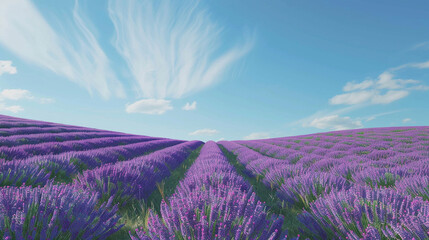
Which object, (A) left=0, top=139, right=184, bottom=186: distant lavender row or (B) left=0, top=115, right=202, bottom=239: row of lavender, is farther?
(A) left=0, top=139, right=184, bottom=186: distant lavender row

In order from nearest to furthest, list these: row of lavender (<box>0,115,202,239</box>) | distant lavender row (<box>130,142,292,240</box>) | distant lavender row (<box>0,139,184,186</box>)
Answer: distant lavender row (<box>130,142,292,240</box>) → row of lavender (<box>0,115,202,239</box>) → distant lavender row (<box>0,139,184,186</box>)

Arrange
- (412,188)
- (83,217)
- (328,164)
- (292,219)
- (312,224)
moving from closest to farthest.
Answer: (83,217) → (312,224) → (292,219) → (412,188) → (328,164)

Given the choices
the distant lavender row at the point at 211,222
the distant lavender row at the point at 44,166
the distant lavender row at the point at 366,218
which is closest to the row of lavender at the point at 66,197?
the distant lavender row at the point at 44,166

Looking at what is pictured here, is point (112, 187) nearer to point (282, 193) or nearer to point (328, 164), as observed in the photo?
point (282, 193)

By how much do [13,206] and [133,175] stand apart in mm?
1531

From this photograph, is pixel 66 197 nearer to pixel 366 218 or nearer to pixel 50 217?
pixel 50 217

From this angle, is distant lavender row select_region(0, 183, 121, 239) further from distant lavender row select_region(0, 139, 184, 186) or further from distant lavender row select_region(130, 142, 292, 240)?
distant lavender row select_region(0, 139, 184, 186)

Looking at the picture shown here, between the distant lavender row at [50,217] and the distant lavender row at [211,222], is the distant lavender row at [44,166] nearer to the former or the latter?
the distant lavender row at [50,217]

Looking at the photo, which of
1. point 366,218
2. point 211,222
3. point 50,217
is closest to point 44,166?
point 50,217

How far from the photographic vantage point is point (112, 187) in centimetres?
251

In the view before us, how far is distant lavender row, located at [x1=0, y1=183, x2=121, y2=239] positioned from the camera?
119 centimetres

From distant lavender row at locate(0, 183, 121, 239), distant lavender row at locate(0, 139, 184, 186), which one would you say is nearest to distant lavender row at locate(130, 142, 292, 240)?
distant lavender row at locate(0, 183, 121, 239)

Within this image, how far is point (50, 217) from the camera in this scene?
4.42ft

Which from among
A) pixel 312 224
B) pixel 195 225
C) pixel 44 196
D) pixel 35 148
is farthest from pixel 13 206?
pixel 35 148
